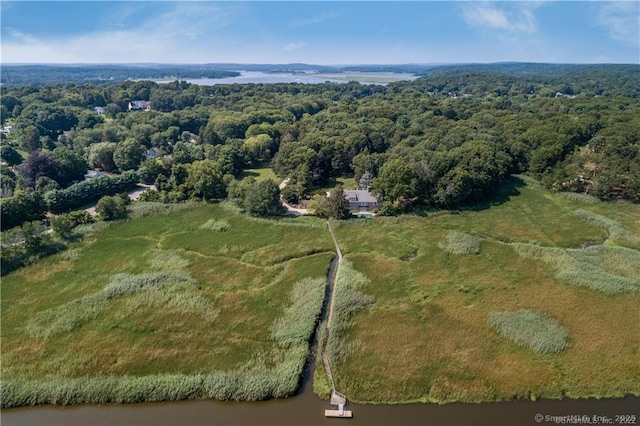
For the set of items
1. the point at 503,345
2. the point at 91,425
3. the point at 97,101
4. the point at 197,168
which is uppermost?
the point at 97,101

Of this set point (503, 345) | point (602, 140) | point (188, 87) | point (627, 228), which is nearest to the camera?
point (503, 345)

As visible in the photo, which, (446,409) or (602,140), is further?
(602,140)

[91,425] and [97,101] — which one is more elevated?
[97,101]

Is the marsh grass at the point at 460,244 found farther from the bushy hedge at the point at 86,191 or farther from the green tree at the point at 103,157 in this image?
Result: the green tree at the point at 103,157

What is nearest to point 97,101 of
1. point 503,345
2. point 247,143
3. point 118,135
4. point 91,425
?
point 118,135

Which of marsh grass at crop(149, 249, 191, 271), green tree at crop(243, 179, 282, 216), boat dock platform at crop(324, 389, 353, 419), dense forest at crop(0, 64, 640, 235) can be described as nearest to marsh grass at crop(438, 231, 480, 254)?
dense forest at crop(0, 64, 640, 235)

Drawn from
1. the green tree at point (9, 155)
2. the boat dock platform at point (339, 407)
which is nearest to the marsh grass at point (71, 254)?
the boat dock platform at point (339, 407)

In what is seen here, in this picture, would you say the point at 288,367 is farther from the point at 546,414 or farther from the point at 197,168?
the point at 197,168

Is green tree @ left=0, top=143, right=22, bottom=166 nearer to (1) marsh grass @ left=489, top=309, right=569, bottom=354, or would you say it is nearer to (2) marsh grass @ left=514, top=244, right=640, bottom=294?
Answer: (1) marsh grass @ left=489, top=309, right=569, bottom=354
